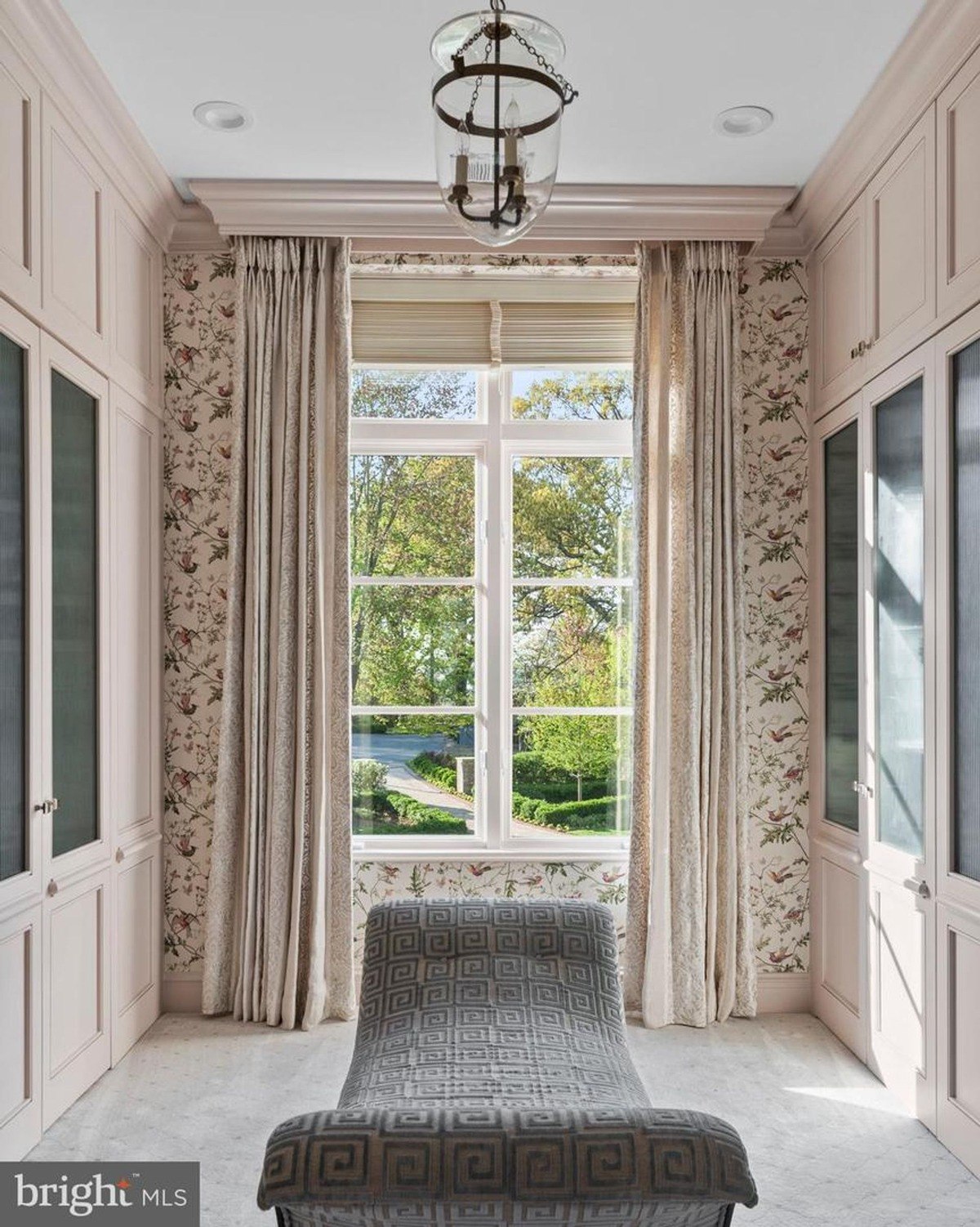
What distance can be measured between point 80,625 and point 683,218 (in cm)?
253

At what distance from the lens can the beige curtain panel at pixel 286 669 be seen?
12.1 feet

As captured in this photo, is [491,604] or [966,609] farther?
[491,604]

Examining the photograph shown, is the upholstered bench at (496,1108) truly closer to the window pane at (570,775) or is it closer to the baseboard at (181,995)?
the window pane at (570,775)

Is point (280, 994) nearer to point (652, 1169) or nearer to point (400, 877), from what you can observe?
point (400, 877)

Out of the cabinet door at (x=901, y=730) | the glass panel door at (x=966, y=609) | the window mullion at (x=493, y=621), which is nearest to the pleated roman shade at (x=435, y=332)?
the window mullion at (x=493, y=621)

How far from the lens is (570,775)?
161 inches

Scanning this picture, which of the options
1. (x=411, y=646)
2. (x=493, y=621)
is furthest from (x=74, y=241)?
(x=493, y=621)

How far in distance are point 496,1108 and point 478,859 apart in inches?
99.4

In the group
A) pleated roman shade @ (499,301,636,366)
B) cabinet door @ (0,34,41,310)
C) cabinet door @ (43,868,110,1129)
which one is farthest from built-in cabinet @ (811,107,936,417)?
cabinet door @ (43,868,110,1129)

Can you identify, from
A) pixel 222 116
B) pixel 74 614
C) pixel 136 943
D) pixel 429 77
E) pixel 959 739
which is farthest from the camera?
pixel 136 943

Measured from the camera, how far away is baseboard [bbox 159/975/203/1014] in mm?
3844

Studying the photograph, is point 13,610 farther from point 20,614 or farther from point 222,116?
point 222,116

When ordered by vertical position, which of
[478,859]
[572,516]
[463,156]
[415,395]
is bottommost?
[478,859]

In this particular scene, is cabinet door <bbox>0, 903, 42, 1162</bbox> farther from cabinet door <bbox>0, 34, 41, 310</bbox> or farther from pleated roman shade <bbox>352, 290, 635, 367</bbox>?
pleated roman shade <bbox>352, 290, 635, 367</bbox>
